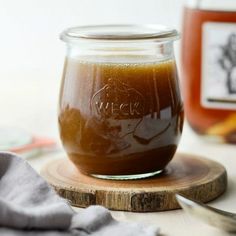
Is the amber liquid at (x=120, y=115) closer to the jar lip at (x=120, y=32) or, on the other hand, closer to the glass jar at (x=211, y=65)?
the jar lip at (x=120, y=32)

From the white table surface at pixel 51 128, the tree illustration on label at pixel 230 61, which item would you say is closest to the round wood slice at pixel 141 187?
the white table surface at pixel 51 128

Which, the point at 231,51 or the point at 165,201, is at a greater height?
the point at 231,51

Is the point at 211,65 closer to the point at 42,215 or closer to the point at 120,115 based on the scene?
the point at 120,115

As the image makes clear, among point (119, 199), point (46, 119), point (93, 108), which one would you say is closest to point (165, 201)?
point (119, 199)

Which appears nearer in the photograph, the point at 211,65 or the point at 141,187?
the point at 141,187

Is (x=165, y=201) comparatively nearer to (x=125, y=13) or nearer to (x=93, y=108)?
(x=93, y=108)

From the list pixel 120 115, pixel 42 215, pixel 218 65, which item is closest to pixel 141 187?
pixel 120 115

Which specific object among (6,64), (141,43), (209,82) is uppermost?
(141,43)
